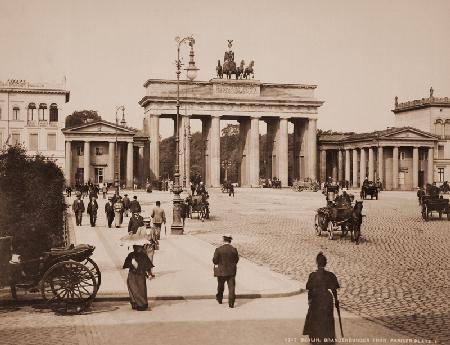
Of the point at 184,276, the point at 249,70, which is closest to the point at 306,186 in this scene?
the point at 249,70

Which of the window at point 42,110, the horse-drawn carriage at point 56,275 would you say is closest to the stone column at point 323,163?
the window at point 42,110

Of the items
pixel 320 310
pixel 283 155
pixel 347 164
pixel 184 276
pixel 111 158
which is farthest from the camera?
pixel 347 164

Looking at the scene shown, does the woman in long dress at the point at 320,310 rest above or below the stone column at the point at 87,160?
below

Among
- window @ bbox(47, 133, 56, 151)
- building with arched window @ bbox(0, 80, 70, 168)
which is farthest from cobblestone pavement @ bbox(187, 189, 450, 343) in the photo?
building with arched window @ bbox(0, 80, 70, 168)

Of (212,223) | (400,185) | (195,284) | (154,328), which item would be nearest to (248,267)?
(195,284)

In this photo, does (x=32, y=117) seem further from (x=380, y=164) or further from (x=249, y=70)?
(x=380, y=164)

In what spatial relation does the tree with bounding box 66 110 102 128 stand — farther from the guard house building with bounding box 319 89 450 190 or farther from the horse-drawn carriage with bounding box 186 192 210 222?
the horse-drawn carriage with bounding box 186 192 210 222

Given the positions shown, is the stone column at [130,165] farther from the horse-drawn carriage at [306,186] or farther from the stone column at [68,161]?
the horse-drawn carriage at [306,186]
